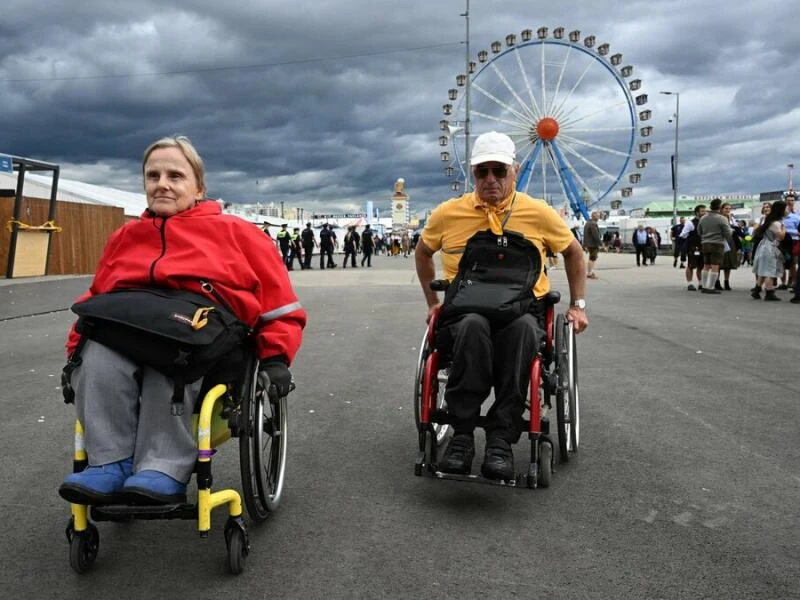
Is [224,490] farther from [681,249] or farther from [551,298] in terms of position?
[681,249]

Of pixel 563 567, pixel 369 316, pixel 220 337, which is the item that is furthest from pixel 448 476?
pixel 369 316

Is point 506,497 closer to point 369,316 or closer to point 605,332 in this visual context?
point 605,332

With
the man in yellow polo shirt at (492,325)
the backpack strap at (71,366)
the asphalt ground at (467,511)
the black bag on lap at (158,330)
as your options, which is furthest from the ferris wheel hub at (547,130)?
the backpack strap at (71,366)

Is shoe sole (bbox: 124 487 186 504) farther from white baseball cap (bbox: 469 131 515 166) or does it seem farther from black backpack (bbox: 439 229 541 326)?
white baseball cap (bbox: 469 131 515 166)

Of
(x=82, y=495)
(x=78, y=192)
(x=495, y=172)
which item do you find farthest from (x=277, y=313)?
(x=78, y=192)

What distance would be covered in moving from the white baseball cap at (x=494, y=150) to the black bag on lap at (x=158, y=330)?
5.48 ft

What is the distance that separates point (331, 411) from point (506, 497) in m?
1.86

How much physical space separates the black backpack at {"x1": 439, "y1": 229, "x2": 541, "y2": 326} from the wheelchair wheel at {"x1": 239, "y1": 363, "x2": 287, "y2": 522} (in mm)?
892

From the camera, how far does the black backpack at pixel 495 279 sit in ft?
11.0

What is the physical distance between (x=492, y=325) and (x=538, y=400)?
0.38 meters

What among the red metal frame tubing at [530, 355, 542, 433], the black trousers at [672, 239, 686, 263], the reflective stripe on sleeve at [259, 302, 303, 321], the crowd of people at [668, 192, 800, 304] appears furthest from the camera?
the black trousers at [672, 239, 686, 263]

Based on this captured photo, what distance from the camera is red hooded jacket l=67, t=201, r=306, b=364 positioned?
2625mm

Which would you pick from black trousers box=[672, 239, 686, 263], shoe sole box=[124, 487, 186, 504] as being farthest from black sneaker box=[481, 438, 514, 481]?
black trousers box=[672, 239, 686, 263]

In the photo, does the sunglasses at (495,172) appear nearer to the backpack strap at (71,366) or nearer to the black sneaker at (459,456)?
the black sneaker at (459,456)
